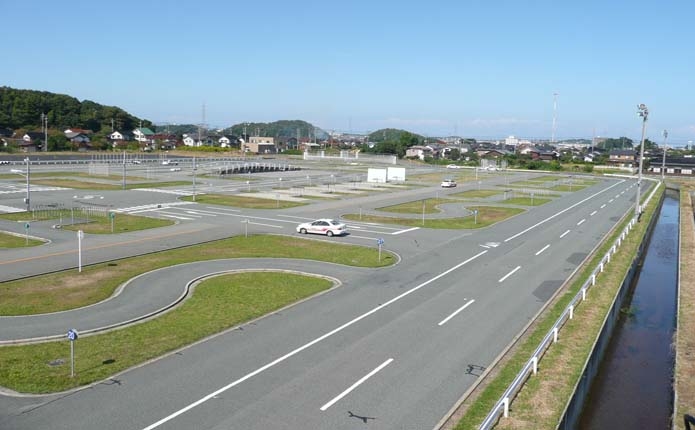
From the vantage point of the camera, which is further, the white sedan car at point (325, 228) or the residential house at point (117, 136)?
the residential house at point (117, 136)

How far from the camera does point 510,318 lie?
21.7 meters

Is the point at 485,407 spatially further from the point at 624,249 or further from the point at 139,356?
the point at 624,249

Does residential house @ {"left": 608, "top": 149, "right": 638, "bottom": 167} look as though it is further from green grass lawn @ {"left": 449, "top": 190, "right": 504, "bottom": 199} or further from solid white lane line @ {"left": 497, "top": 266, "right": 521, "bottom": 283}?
solid white lane line @ {"left": 497, "top": 266, "right": 521, "bottom": 283}

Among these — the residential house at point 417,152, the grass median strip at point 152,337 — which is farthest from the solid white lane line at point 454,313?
the residential house at point 417,152

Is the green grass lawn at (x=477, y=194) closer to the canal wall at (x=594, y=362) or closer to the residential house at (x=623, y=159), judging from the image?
the canal wall at (x=594, y=362)

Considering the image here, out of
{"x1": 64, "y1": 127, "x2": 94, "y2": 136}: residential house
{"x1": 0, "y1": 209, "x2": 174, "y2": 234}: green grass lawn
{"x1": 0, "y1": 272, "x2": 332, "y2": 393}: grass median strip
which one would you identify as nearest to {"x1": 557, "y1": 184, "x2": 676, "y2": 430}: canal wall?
{"x1": 0, "y1": 272, "x2": 332, "y2": 393}: grass median strip

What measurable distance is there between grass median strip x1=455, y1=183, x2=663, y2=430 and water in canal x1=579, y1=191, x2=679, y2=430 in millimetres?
1128

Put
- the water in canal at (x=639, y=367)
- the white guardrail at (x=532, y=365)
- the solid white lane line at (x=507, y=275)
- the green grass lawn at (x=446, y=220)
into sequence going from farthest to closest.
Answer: the green grass lawn at (x=446, y=220)
the solid white lane line at (x=507, y=275)
the water in canal at (x=639, y=367)
the white guardrail at (x=532, y=365)

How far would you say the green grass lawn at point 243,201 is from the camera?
5494cm

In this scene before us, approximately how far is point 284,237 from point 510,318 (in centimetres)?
1953

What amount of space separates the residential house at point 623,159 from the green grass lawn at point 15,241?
511 ft

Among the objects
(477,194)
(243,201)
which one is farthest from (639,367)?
(477,194)

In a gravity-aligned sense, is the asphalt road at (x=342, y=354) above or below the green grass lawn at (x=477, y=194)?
below

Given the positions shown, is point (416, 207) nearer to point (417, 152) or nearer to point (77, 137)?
point (77, 137)
